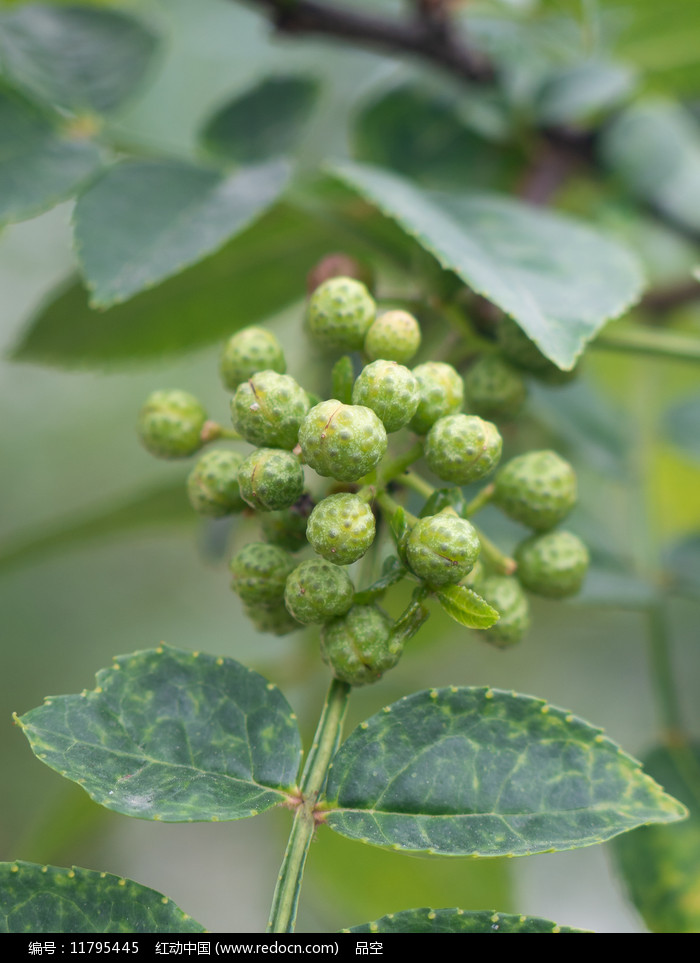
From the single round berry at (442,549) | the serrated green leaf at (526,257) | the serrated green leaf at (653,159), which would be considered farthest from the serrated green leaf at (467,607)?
the serrated green leaf at (653,159)

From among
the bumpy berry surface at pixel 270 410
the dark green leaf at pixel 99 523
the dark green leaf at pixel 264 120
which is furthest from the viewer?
the dark green leaf at pixel 99 523

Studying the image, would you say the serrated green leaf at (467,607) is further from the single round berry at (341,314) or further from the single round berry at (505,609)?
the single round berry at (341,314)

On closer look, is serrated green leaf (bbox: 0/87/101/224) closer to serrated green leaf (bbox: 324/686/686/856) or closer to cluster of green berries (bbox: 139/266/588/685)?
cluster of green berries (bbox: 139/266/588/685)

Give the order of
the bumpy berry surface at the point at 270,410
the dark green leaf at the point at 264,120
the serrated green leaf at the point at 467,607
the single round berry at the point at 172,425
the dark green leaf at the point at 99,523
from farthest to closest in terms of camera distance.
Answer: the dark green leaf at the point at 99,523
the dark green leaf at the point at 264,120
the single round berry at the point at 172,425
the bumpy berry surface at the point at 270,410
the serrated green leaf at the point at 467,607

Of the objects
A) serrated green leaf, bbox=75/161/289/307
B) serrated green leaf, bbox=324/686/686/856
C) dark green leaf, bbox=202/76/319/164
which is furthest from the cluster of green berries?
dark green leaf, bbox=202/76/319/164

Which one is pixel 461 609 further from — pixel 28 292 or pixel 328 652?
pixel 28 292

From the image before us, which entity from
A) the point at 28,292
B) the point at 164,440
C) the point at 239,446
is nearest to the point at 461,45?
the point at 164,440

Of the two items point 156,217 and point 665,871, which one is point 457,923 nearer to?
point 665,871
